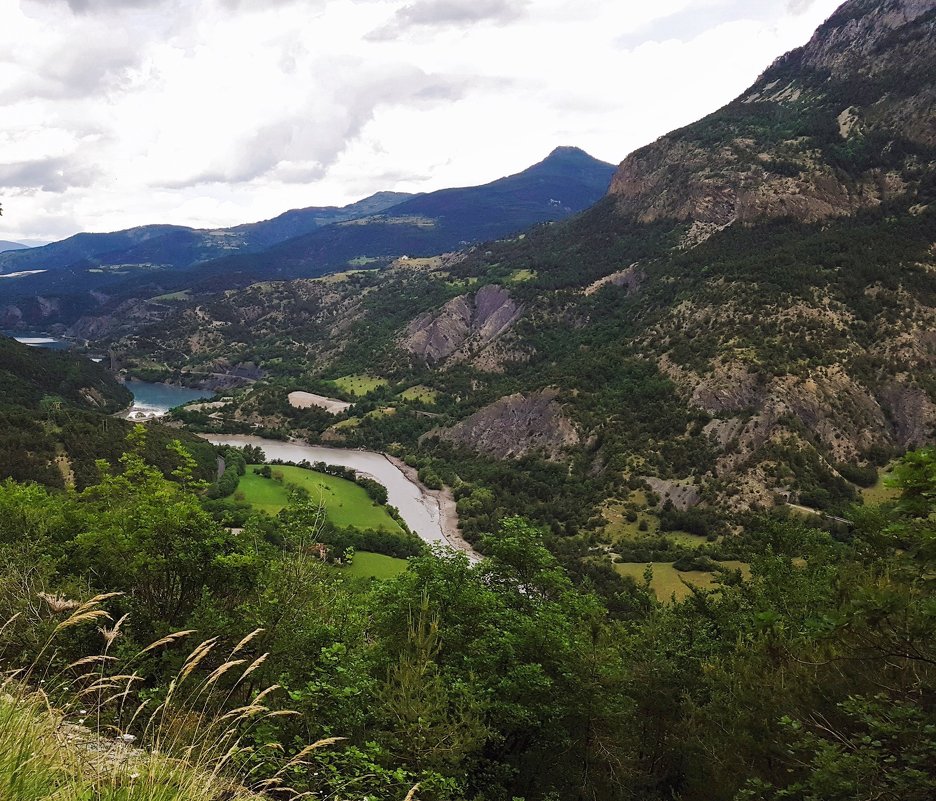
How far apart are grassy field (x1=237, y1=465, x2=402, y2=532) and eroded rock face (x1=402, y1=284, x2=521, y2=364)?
2691 inches

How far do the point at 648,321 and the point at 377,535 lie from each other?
219 feet

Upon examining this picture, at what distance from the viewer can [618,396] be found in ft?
308

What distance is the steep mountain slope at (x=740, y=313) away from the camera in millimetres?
75375

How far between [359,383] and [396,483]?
208ft

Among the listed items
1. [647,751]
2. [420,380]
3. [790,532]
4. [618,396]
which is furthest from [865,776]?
[420,380]

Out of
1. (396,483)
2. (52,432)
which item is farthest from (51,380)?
(396,483)

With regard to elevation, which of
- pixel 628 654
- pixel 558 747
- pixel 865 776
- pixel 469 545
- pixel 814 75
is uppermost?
pixel 814 75

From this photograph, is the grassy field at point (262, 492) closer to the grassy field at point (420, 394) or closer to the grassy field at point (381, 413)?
the grassy field at point (381, 413)

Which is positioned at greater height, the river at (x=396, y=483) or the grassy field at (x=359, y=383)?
the grassy field at (x=359, y=383)

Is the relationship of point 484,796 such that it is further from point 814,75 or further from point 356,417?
point 814,75

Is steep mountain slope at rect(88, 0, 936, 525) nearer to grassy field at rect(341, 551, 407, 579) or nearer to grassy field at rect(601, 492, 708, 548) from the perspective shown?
grassy field at rect(601, 492, 708, 548)

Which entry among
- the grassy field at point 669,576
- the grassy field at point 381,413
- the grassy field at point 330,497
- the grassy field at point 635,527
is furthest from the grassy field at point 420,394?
the grassy field at point 669,576

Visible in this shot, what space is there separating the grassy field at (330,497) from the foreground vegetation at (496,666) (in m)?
63.4

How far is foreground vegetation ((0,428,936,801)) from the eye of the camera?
7855 mm
